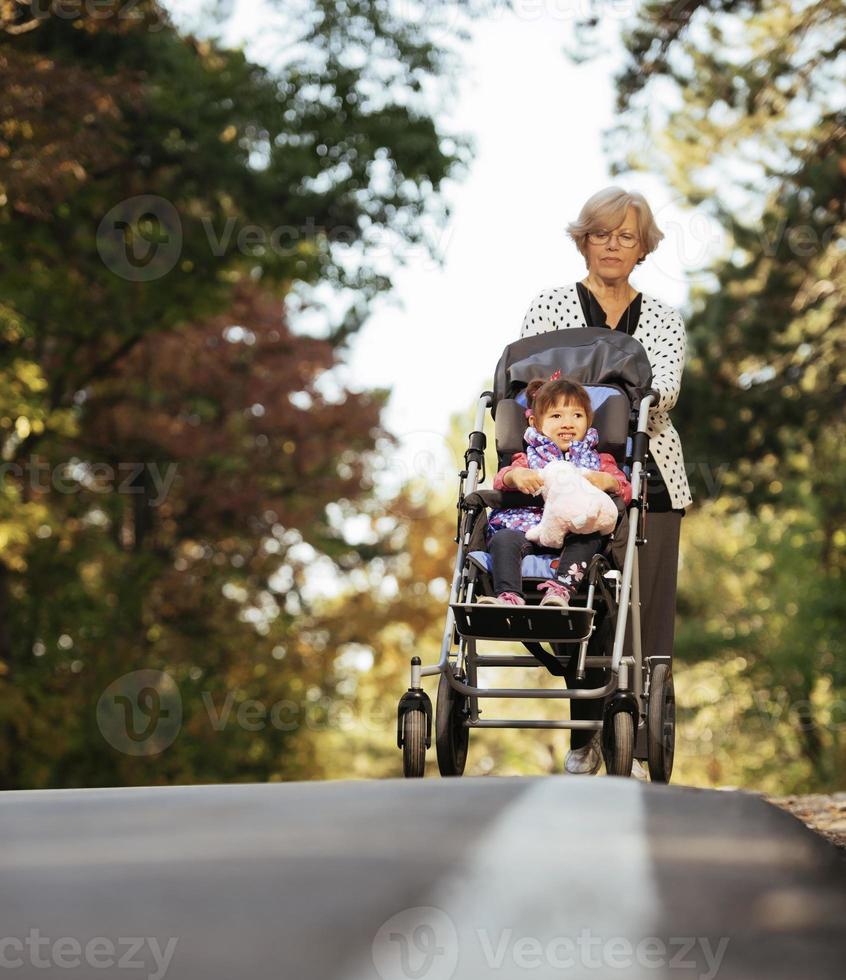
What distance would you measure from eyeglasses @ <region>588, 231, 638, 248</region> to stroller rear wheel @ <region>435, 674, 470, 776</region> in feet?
5.66

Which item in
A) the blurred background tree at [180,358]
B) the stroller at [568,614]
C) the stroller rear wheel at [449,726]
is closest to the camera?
the stroller at [568,614]

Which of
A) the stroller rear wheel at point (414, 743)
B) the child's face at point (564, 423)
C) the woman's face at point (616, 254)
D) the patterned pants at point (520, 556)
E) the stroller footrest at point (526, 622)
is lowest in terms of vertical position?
the stroller rear wheel at point (414, 743)

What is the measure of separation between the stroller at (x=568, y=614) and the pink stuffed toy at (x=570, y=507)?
0.10 meters

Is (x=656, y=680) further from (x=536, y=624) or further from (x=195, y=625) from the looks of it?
(x=195, y=625)

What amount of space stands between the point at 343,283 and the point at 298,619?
901 cm

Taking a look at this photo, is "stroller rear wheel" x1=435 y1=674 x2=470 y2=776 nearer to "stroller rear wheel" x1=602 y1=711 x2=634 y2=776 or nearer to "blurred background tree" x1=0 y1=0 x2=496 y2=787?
"stroller rear wheel" x1=602 y1=711 x2=634 y2=776

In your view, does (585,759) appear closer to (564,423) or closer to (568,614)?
(568,614)

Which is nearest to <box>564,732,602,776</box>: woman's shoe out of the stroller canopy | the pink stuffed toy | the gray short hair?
the pink stuffed toy

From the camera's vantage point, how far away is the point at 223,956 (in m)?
2.87

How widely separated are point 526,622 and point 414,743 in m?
0.55

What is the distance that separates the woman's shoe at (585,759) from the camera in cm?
615

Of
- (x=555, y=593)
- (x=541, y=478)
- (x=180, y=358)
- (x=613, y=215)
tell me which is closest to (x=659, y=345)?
(x=613, y=215)

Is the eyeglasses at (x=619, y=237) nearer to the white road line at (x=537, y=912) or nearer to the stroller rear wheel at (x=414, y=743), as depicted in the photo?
the stroller rear wheel at (x=414, y=743)

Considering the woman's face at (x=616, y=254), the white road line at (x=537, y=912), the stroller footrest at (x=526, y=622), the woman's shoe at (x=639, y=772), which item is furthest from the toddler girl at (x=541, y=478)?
the white road line at (x=537, y=912)
